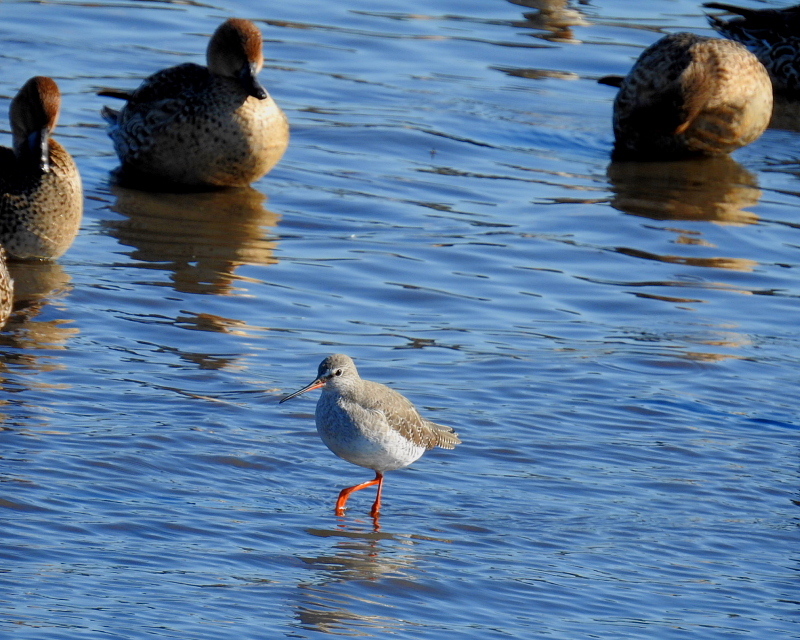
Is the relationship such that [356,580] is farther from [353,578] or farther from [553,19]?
[553,19]

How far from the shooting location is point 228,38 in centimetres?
1120

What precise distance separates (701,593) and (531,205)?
19.2 ft

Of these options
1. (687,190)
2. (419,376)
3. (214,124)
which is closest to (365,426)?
(419,376)

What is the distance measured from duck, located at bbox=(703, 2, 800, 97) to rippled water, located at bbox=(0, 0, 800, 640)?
158 centimetres

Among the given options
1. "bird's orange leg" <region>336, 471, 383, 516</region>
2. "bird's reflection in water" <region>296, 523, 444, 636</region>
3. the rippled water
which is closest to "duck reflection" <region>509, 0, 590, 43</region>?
the rippled water

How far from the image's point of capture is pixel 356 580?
19.3 feet

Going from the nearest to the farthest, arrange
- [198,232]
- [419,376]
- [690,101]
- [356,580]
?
[356,580] → [419,376] → [198,232] → [690,101]

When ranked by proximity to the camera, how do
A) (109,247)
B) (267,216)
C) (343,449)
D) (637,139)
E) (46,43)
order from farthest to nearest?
(46,43)
(637,139)
(267,216)
(109,247)
(343,449)

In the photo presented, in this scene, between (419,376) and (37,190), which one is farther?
(37,190)

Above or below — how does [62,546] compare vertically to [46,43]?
below

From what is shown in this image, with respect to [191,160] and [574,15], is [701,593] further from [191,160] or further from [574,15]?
[574,15]

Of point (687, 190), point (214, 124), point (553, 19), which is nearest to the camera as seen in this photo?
point (214, 124)

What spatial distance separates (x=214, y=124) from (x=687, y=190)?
12.9 feet

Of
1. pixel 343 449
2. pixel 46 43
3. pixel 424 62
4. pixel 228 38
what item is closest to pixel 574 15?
pixel 424 62
